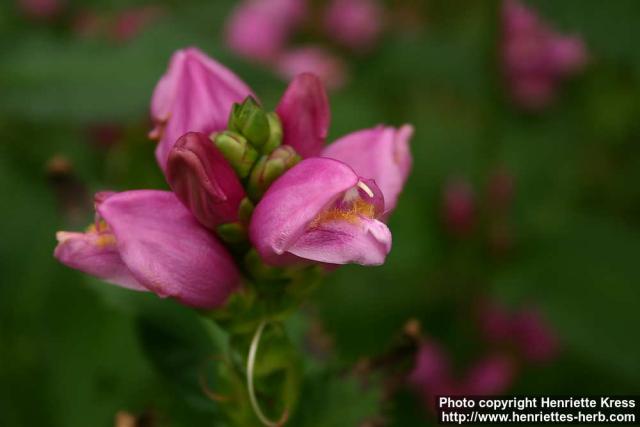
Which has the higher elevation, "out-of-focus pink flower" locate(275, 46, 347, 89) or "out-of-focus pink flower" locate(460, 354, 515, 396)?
"out-of-focus pink flower" locate(275, 46, 347, 89)

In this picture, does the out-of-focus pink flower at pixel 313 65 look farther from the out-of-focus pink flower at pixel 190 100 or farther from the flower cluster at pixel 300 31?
the out-of-focus pink flower at pixel 190 100

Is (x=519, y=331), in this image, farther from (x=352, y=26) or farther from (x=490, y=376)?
(x=352, y=26)

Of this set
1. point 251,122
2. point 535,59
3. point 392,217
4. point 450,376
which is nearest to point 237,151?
point 251,122

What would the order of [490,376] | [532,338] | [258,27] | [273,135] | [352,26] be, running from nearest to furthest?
1. [273,135]
2. [490,376]
3. [532,338]
4. [258,27]
5. [352,26]

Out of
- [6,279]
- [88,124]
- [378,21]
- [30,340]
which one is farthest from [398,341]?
[378,21]

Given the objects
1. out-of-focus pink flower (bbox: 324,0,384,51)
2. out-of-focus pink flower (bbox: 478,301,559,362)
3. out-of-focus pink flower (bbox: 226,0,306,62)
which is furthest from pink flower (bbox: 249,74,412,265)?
out-of-focus pink flower (bbox: 324,0,384,51)

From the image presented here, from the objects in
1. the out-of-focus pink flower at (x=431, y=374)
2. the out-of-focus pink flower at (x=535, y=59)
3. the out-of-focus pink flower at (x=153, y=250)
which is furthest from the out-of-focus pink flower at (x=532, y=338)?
the out-of-focus pink flower at (x=153, y=250)

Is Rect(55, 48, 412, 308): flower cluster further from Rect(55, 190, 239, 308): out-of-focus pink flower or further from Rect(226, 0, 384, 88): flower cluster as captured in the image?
Rect(226, 0, 384, 88): flower cluster
